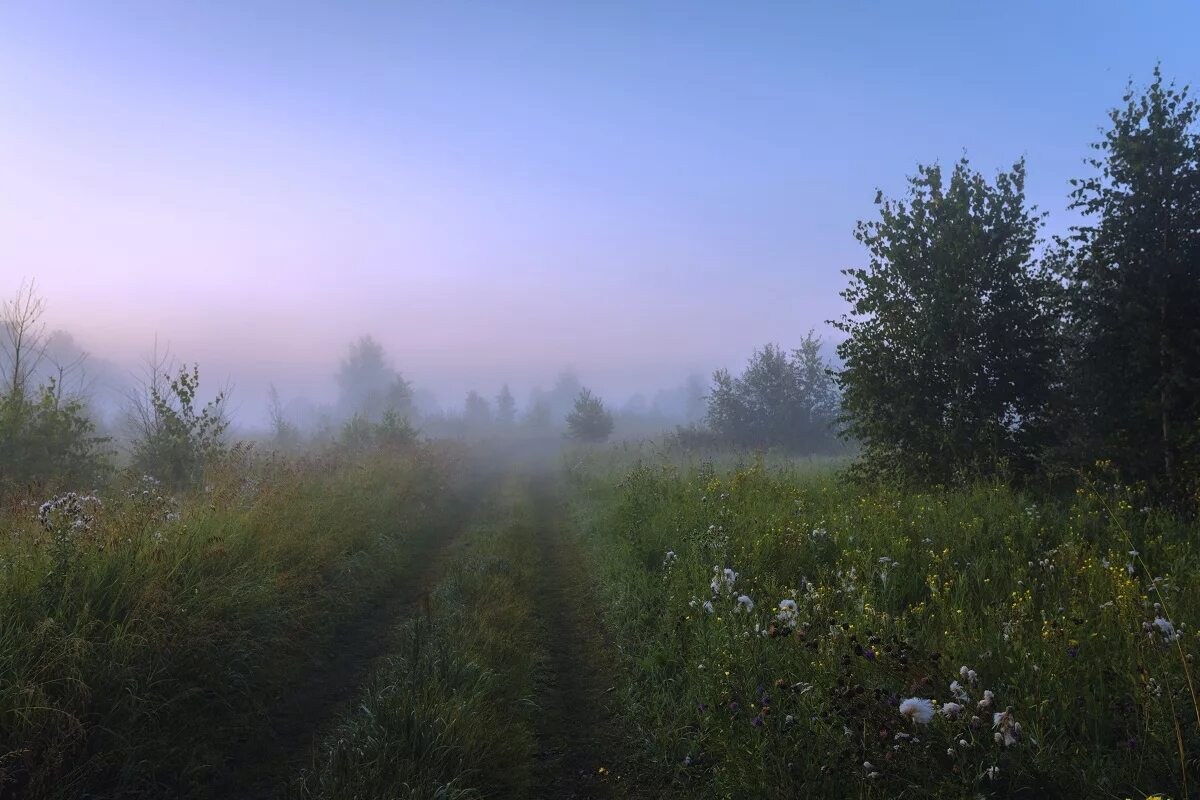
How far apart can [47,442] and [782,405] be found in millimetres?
29742

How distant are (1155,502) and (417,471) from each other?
17058mm

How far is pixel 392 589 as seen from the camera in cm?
860

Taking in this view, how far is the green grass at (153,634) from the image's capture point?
11.9 feet

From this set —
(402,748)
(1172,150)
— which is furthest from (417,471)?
(1172,150)

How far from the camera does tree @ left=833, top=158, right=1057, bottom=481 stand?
1005 centimetres

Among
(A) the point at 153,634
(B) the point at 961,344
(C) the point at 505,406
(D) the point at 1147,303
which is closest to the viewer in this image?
(A) the point at 153,634

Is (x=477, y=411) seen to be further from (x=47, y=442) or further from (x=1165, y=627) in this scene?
(x=1165, y=627)

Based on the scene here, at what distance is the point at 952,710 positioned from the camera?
9.41 feet

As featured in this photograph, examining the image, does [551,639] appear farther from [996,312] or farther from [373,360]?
[373,360]

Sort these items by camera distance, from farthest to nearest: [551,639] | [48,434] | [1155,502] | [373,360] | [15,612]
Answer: [373,360] → [48,434] → [1155,502] → [551,639] → [15,612]

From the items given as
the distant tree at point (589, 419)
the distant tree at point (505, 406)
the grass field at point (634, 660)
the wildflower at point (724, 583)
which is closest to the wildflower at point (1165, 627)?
the grass field at point (634, 660)

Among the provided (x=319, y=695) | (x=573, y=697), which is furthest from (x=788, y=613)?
(x=319, y=695)

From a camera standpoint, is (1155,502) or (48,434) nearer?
(1155,502)

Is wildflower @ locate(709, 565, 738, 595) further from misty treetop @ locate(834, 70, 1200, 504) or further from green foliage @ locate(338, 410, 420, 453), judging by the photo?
green foliage @ locate(338, 410, 420, 453)
